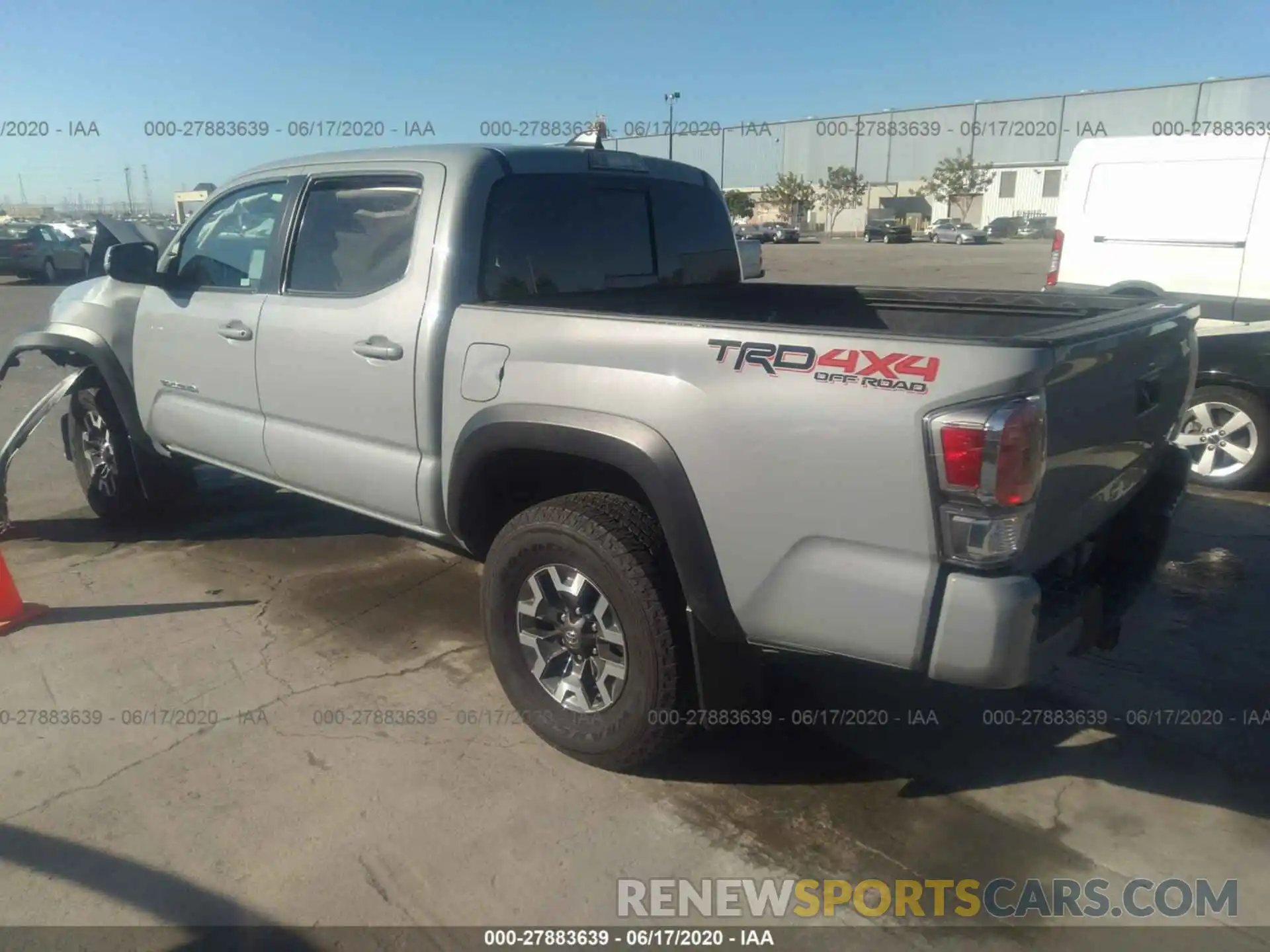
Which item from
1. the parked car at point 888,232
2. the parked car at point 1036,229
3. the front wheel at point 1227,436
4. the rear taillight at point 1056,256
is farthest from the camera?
the parked car at point 1036,229

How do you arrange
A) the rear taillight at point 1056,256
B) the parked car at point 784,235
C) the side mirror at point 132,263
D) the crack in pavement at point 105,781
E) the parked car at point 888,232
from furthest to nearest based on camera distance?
the parked car at point 784,235, the parked car at point 888,232, the rear taillight at point 1056,256, the side mirror at point 132,263, the crack in pavement at point 105,781

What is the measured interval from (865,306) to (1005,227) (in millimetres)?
60474

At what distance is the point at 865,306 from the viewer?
13.3ft

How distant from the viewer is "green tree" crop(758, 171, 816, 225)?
7006 cm

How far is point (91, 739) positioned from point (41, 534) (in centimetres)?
269

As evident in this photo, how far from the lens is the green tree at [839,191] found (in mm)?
71125

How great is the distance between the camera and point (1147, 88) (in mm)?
57344

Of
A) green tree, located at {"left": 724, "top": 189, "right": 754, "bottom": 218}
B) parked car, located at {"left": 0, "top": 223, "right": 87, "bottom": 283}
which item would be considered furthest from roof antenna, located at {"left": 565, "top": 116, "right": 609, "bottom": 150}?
green tree, located at {"left": 724, "top": 189, "right": 754, "bottom": 218}

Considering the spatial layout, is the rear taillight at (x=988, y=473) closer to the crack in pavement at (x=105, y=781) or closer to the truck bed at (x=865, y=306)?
the truck bed at (x=865, y=306)

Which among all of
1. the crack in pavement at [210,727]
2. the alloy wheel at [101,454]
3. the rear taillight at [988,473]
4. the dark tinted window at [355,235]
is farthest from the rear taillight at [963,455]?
the alloy wheel at [101,454]

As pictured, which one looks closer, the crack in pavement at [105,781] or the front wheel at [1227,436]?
the crack in pavement at [105,781]

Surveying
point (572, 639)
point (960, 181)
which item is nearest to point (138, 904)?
point (572, 639)

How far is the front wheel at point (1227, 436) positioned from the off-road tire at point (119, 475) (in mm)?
6272

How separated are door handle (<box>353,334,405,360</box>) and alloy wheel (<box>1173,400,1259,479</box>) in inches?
205
